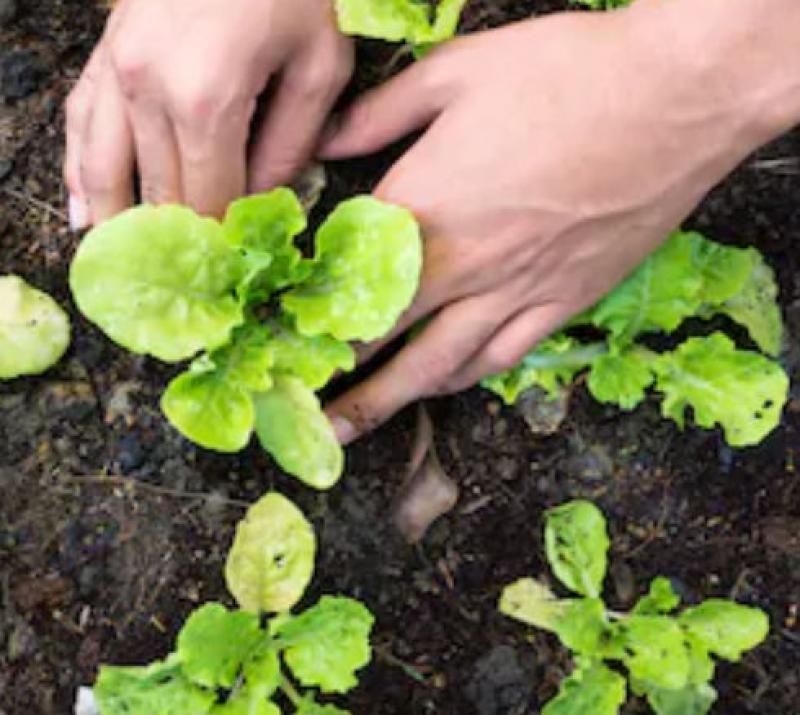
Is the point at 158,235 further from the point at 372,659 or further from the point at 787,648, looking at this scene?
the point at 787,648

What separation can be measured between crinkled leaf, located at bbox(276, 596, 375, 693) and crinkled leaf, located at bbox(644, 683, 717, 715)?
0.31 metres

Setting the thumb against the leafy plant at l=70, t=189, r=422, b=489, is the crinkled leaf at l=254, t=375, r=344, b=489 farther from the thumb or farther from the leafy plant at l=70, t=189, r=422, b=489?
the thumb

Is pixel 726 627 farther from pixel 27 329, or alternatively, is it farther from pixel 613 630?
pixel 27 329

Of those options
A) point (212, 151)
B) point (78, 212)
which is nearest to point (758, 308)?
point (212, 151)

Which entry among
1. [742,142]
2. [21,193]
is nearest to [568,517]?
[742,142]

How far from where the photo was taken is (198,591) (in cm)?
151

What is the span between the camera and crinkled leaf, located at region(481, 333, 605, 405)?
60.4 inches

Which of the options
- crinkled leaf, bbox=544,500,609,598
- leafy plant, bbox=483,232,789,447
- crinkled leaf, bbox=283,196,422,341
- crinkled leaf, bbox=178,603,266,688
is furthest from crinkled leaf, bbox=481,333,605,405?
crinkled leaf, bbox=178,603,266,688

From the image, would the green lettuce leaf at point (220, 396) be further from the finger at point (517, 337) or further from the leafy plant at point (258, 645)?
the finger at point (517, 337)

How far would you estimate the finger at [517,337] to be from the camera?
1.46 metres

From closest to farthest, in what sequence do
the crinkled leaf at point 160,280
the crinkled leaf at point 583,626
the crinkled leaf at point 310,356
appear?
1. the crinkled leaf at point 160,280
2. the crinkled leaf at point 310,356
3. the crinkled leaf at point 583,626

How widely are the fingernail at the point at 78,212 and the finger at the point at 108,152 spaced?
57mm

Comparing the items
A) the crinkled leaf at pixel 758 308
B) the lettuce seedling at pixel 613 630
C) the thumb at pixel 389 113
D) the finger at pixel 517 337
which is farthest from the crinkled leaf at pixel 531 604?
the thumb at pixel 389 113

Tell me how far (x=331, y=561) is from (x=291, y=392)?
241mm
